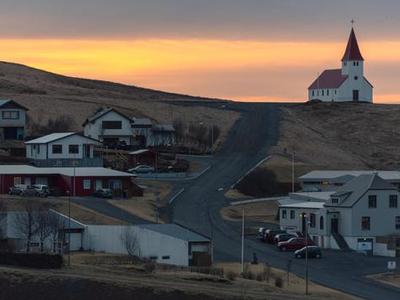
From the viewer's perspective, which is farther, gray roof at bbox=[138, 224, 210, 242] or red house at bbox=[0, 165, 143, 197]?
red house at bbox=[0, 165, 143, 197]

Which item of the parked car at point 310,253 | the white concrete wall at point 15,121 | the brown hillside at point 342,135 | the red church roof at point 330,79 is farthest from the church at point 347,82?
the parked car at point 310,253

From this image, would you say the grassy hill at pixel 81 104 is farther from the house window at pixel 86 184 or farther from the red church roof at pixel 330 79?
the house window at pixel 86 184

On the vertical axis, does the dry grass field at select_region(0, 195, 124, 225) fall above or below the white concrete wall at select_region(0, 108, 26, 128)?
below

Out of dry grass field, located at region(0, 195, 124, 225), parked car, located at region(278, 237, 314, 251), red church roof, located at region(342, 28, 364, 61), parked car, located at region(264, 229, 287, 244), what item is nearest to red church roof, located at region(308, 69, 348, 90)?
red church roof, located at region(342, 28, 364, 61)

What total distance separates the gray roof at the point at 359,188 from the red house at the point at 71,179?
1479 centimetres

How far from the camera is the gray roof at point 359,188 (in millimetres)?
73438

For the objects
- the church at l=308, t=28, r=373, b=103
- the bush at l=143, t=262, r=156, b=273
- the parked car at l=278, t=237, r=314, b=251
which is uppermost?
the church at l=308, t=28, r=373, b=103

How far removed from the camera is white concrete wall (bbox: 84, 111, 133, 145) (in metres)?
109

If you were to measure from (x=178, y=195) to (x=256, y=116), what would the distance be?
215ft

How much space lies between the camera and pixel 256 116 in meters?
147

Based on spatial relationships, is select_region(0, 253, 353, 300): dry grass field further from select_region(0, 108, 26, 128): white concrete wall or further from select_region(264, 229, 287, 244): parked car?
select_region(0, 108, 26, 128): white concrete wall

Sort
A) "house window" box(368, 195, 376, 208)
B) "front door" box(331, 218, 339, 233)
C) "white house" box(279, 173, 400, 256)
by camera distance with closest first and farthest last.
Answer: "white house" box(279, 173, 400, 256) → "front door" box(331, 218, 339, 233) → "house window" box(368, 195, 376, 208)

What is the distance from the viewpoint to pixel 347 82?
165250 millimetres

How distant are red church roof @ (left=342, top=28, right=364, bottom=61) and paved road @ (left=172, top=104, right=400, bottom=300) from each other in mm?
45918
